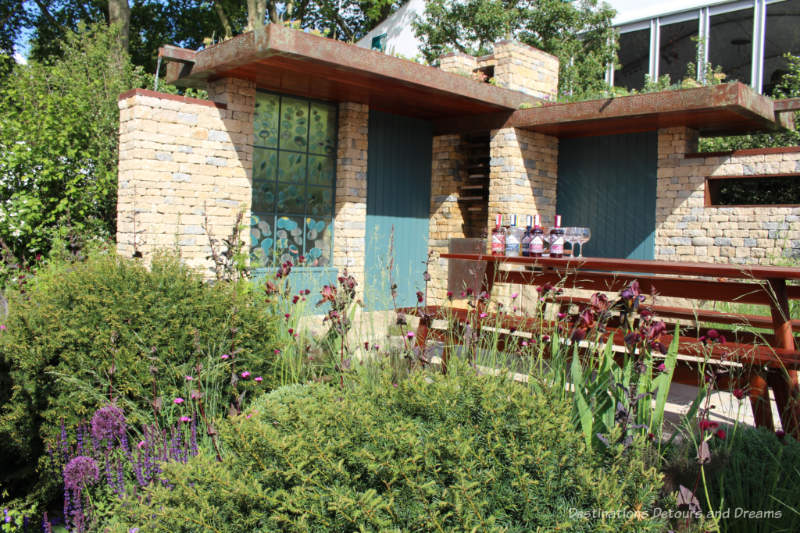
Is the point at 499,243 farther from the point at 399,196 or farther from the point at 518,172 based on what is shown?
the point at 399,196

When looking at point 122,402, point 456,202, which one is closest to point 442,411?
point 122,402

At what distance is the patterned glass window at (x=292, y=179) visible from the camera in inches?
303

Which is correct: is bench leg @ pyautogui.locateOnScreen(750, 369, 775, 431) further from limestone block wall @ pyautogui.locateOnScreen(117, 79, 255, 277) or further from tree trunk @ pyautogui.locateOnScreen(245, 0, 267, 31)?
tree trunk @ pyautogui.locateOnScreen(245, 0, 267, 31)

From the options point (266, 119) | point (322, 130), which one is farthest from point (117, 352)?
point (322, 130)

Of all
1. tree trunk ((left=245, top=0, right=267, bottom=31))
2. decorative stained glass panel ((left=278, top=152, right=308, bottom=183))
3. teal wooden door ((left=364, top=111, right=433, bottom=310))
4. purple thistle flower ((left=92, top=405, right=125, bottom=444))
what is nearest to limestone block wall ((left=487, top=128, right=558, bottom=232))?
teal wooden door ((left=364, top=111, right=433, bottom=310))

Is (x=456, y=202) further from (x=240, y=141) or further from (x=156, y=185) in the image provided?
(x=156, y=185)

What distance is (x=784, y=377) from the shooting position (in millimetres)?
2896

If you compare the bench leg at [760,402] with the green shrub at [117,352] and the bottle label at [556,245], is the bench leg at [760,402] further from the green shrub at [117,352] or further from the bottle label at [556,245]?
the green shrub at [117,352]

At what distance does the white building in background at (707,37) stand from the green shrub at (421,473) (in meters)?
11.6

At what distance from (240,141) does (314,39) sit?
1727mm

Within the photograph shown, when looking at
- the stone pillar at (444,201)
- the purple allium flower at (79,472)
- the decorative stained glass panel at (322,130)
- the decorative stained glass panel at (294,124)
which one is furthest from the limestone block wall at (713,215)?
the purple allium flower at (79,472)

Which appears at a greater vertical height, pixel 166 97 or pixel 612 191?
pixel 166 97

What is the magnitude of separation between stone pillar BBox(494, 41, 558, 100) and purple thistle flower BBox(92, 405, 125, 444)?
7463 millimetres

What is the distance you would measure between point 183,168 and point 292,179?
68.0 inches
